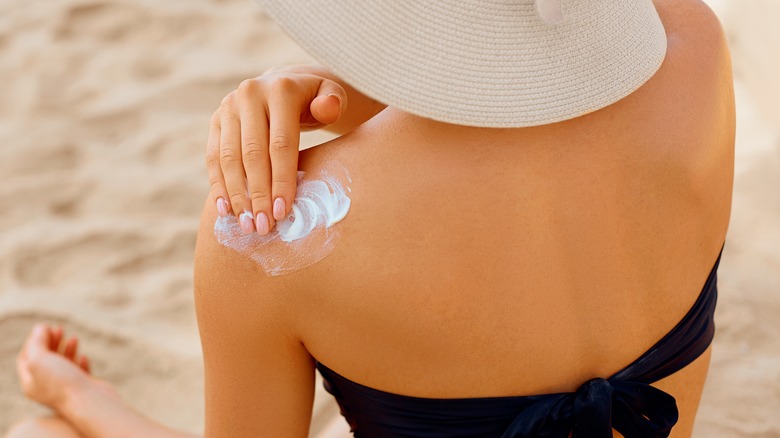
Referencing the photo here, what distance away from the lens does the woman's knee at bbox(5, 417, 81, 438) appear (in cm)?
168

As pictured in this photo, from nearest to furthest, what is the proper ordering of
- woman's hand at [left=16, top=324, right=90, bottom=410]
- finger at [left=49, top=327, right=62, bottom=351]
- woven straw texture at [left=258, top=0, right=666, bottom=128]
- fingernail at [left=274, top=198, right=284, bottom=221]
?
woven straw texture at [left=258, top=0, right=666, bottom=128], fingernail at [left=274, top=198, right=284, bottom=221], woman's hand at [left=16, top=324, right=90, bottom=410], finger at [left=49, top=327, right=62, bottom=351]

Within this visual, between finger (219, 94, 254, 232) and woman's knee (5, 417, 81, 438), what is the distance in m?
0.94

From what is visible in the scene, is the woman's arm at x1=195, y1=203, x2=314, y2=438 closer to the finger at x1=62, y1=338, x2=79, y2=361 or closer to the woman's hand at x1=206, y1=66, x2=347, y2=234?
the woman's hand at x1=206, y1=66, x2=347, y2=234

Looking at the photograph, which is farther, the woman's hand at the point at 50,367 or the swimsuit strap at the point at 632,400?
the woman's hand at the point at 50,367

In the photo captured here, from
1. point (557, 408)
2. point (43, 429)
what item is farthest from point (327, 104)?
point (43, 429)

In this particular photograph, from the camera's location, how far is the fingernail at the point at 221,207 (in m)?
0.98

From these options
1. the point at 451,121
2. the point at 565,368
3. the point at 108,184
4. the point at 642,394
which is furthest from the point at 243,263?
the point at 108,184

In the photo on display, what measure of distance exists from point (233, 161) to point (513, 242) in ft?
1.09

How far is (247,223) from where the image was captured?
3.15 feet

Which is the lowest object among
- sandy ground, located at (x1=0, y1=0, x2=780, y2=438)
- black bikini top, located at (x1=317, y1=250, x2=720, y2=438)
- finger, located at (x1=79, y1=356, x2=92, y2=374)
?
sandy ground, located at (x1=0, y1=0, x2=780, y2=438)

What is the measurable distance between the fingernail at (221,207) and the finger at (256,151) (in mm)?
35

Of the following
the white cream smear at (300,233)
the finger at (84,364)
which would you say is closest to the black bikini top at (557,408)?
the white cream smear at (300,233)

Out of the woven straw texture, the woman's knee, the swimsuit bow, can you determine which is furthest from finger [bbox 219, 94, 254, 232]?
the woman's knee

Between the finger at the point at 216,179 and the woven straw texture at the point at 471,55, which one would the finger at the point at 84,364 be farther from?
the woven straw texture at the point at 471,55
